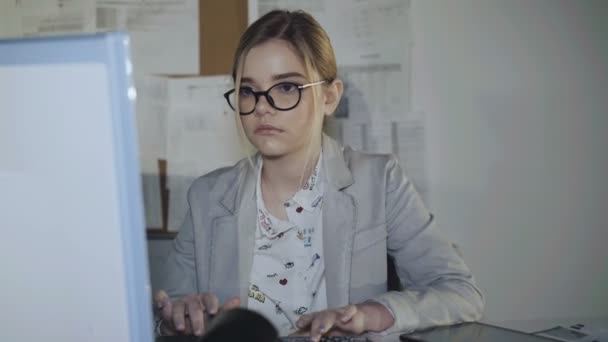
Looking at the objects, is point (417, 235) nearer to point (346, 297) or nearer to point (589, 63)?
point (346, 297)

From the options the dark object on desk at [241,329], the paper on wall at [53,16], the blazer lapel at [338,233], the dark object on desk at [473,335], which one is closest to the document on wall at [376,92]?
the blazer lapel at [338,233]

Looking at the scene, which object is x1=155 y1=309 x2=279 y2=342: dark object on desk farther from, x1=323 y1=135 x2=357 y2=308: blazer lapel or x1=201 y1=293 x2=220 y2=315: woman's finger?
x1=323 y1=135 x2=357 y2=308: blazer lapel

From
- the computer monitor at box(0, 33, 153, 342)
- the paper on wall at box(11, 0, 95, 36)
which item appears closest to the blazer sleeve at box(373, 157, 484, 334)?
the computer monitor at box(0, 33, 153, 342)

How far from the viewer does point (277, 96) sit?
4.01 feet

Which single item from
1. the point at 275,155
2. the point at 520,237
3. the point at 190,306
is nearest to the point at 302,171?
the point at 275,155

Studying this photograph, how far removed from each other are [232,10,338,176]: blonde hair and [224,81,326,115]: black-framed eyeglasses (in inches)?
0.8

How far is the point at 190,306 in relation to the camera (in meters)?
0.91

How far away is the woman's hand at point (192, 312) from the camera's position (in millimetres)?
887

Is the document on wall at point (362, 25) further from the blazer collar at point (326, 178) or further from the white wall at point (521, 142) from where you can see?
the blazer collar at point (326, 178)

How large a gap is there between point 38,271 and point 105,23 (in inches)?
59.8

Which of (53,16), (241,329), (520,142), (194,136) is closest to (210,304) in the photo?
(241,329)

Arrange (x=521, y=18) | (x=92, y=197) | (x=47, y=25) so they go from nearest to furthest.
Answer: (x=92, y=197), (x=521, y=18), (x=47, y=25)

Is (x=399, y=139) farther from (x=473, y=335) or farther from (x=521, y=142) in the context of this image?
(x=473, y=335)

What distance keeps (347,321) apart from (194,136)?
1.05 m
